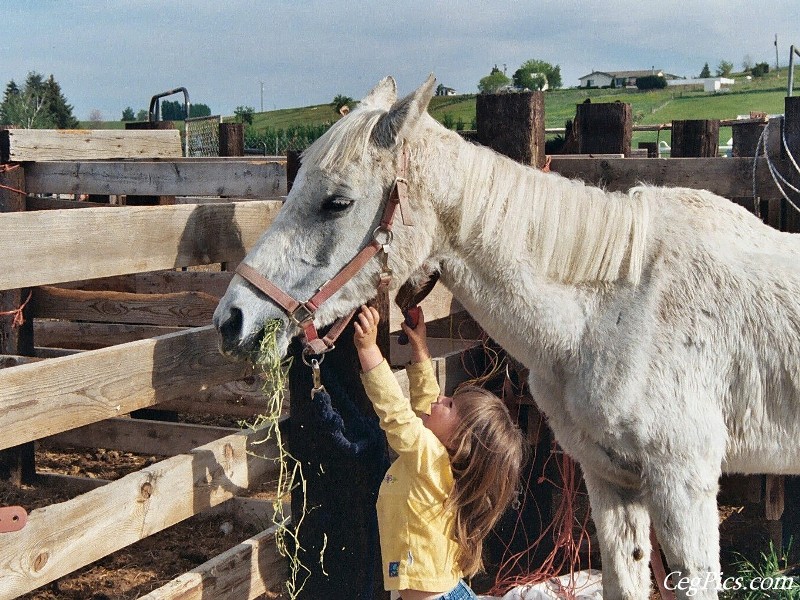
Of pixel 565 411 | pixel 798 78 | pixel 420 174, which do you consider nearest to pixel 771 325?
pixel 565 411

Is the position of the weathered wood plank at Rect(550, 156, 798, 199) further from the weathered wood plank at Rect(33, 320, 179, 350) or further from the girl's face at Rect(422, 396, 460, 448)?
the weathered wood plank at Rect(33, 320, 179, 350)

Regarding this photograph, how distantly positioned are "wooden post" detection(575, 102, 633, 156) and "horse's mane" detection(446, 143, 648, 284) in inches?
115

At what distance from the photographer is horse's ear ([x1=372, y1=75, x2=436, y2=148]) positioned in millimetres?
2529

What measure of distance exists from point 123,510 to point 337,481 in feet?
2.84

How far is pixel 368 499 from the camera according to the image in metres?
3.21

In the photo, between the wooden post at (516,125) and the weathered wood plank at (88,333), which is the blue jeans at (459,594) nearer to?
the wooden post at (516,125)

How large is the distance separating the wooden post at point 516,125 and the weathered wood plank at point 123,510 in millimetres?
1625

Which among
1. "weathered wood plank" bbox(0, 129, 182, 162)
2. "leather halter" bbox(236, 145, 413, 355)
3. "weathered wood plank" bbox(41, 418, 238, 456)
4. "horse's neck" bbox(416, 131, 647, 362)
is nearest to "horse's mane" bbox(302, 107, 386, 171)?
"leather halter" bbox(236, 145, 413, 355)

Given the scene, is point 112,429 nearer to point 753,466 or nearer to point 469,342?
point 469,342

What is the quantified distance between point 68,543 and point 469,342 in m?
2.62

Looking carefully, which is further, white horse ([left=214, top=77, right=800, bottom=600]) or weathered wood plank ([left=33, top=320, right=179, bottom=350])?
weathered wood plank ([left=33, top=320, right=179, bottom=350])

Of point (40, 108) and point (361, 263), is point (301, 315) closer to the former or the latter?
point (361, 263)

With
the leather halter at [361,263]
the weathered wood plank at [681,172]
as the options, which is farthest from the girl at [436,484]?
the weathered wood plank at [681,172]

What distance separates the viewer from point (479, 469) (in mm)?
2766
